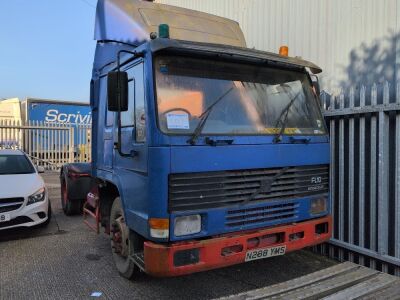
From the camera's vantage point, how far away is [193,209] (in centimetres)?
338

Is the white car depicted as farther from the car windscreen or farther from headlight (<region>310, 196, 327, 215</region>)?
headlight (<region>310, 196, 327, 215</region>)

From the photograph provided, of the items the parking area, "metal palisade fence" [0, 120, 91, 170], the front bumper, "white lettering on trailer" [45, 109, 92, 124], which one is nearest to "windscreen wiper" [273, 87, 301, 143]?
the parking area

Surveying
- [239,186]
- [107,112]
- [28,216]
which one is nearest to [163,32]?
[107,112]

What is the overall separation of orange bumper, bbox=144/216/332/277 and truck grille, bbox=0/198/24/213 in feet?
10.8

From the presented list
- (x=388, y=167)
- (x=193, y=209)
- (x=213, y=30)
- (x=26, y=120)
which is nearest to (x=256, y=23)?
(x=213, y=30)

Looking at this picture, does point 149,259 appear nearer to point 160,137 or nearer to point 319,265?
point 160,137

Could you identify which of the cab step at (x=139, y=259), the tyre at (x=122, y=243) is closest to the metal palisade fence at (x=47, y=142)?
the tyre at (x=122, y=243)

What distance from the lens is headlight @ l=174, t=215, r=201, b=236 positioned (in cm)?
335

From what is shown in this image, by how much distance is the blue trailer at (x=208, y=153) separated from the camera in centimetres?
335

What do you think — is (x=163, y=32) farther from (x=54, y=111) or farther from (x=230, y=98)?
(x=54, y=111)

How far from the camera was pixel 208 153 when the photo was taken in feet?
11.2

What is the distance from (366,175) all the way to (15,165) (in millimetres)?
5980

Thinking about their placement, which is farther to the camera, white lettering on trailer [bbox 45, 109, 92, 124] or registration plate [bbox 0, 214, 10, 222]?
white lettering on trailer [bbox 45, 109, 92, 124]

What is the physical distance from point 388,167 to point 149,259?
117 inches
